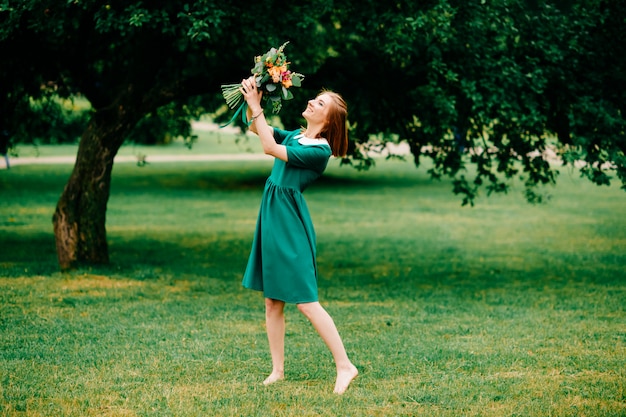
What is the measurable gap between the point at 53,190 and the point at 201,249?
393 inches

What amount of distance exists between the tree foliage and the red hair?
335 centimetres

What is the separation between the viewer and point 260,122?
195 inches

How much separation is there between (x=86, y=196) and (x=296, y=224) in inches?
232

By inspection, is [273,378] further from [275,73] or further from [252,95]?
[275,73]

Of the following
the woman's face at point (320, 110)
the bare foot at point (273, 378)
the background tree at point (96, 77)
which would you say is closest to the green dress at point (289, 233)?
the woman's face at point (320, 110)

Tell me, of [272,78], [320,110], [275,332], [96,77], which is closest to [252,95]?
[272,78]

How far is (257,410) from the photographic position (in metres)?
4.90

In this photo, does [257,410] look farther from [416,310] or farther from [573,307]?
[573,307]

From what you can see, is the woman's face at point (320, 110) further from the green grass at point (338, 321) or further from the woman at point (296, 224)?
the green grass at point (338, 321)

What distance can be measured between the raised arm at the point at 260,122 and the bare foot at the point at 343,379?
1.44 meters

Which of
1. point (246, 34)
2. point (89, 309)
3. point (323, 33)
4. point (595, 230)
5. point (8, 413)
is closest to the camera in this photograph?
point (8, 413)

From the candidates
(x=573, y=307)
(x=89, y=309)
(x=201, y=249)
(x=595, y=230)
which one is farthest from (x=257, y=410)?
(x=595, y=230)

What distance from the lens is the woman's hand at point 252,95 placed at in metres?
4.97

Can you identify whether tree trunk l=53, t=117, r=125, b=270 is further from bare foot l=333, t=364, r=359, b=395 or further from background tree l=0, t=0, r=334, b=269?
bare foot l=333, t=364, r=359, b=395
